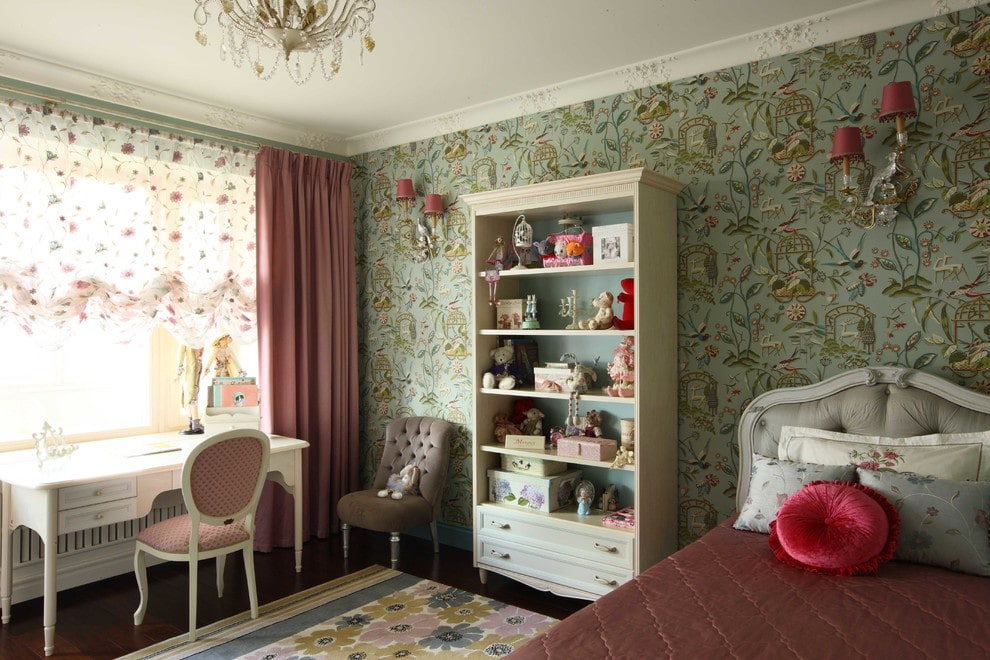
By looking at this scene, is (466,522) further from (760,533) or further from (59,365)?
(59,365)

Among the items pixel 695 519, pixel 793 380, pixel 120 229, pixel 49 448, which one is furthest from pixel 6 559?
pixel 793 380

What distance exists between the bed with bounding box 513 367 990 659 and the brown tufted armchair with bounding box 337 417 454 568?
1.79m

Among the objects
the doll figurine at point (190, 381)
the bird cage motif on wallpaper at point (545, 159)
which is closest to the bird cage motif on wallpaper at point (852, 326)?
the bird cage motif on wallpaper at point (545, 159)

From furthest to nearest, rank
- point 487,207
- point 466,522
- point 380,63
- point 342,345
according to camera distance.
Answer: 1. point 342,345
2. point 466,522
3. point 487,207
4. point 380,63

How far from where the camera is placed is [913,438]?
2.60 m

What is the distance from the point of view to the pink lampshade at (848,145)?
2.73m

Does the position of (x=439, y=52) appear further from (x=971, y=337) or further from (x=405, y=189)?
(x=971, y=337)

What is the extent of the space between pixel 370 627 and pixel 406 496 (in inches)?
37.0

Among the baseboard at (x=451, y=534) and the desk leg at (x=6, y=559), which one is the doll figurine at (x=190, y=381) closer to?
the desk leg at (x=6, y=559)

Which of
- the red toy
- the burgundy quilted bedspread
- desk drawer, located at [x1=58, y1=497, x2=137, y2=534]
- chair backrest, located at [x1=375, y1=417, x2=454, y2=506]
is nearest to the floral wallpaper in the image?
the red toy

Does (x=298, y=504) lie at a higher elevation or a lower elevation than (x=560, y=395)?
lower

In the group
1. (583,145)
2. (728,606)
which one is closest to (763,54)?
(583,145)

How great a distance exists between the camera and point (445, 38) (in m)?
3.13

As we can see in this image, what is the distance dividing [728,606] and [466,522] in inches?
96.2
